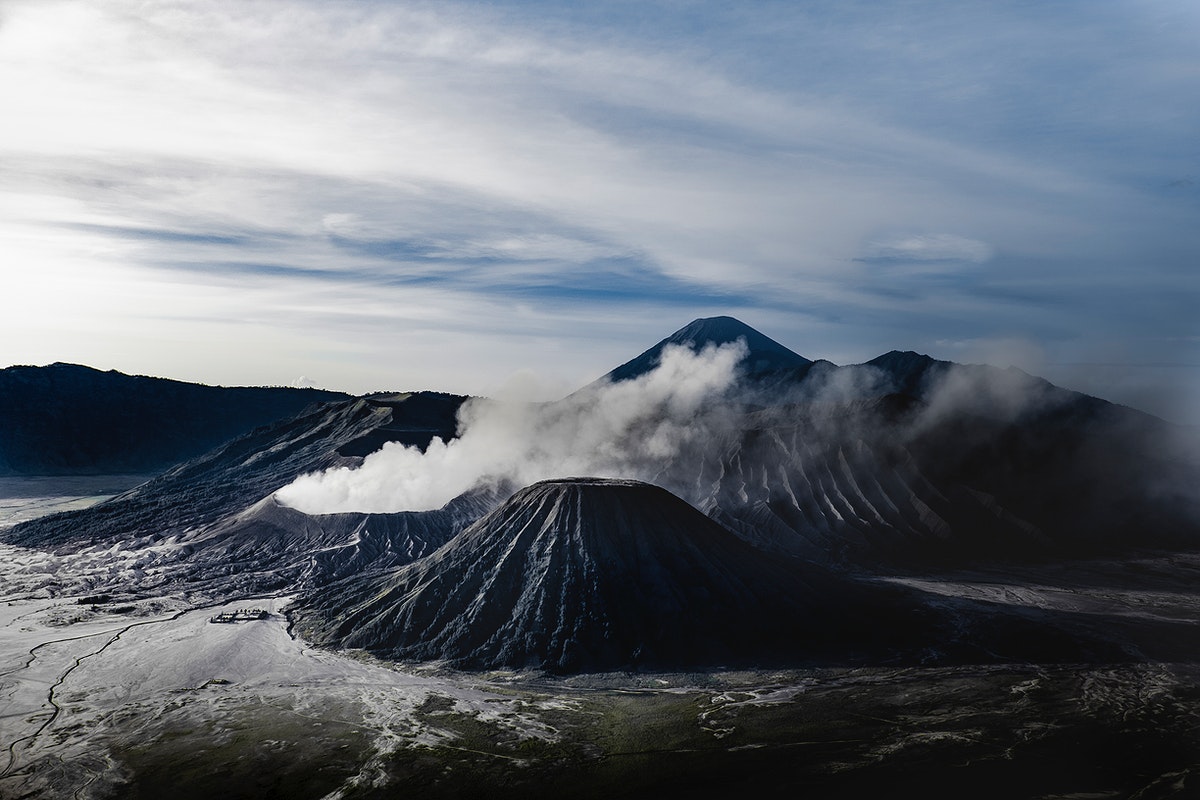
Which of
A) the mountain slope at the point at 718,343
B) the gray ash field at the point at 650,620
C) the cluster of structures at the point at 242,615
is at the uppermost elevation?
the mountain slope at the point at 718,343

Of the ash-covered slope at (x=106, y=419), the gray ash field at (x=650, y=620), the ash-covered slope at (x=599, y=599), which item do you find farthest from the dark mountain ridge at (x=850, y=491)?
the ash-covered slope at (x=106, y=419)

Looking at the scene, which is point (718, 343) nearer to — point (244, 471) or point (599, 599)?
point (244, 471)

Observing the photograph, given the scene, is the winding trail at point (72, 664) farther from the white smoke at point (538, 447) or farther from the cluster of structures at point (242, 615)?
the white smoke at point (538, 447)

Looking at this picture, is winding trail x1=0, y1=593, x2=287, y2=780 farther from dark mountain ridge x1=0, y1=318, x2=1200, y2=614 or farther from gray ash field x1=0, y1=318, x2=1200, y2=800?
dark mountain ridge x1=0, y1=318, x2=1200, y2=614

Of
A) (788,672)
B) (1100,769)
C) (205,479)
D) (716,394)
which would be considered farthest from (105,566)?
(716,394)

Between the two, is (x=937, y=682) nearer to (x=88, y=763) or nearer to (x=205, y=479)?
(x=88, y=763)

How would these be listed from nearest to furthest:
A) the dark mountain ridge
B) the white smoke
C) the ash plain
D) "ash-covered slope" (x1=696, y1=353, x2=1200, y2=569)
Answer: the ash plain
the dark mountain ridge
"ash-covered slope" (x1=696, y1=353, x2=1200, y2=569)
the white smoke

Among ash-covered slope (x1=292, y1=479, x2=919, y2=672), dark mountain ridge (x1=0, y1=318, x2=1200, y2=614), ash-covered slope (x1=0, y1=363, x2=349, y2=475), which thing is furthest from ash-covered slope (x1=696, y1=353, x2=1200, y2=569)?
ash-covered slope (x1=0, y1=363, x2=349, y2=475)
